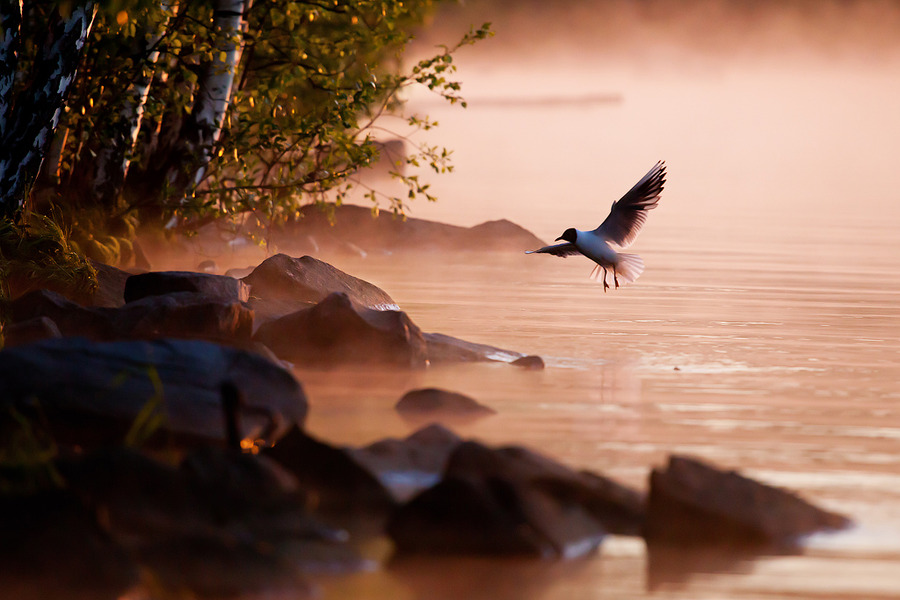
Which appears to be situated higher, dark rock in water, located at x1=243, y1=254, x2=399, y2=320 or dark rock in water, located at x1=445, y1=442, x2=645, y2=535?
dark rock in water, located at x1=243, y1=254, x2=399, y2=320

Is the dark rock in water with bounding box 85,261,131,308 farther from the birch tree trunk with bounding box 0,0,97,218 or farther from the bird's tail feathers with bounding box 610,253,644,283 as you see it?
the bird's tail feathers with bounding box 610,253,644,283

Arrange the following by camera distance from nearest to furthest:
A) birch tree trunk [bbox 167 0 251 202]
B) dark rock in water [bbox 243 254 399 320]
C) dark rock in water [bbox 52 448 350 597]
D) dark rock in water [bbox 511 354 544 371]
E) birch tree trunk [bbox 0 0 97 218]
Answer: dark rock in water [bbox 52 448 350 597], dark rock in water [bbox 511 354 544 371], birch tree trunk [bbox 0 0 97 218], dark rock in water [bbox 243 254 399 320], birch tree trunk [bbox 167 0 251 202]

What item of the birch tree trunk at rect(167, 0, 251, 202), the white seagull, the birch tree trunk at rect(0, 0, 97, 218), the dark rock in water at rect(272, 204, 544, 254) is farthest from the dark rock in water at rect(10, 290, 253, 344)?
the dark rock in water at rect(272, 204, 544, 254)

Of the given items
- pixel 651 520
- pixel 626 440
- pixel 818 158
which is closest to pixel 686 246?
pixel 626 440

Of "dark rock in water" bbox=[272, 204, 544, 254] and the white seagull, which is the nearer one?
the white seagull

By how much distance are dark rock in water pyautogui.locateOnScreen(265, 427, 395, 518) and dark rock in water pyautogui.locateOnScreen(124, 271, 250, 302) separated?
432 centimetres

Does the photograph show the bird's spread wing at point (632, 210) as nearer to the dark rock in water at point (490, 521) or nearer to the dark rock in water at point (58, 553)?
the dark rock in water at point (490, 521)

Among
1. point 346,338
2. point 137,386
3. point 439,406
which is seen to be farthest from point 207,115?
point 137,386

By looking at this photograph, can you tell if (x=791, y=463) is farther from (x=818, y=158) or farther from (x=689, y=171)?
(x=818, y=158)

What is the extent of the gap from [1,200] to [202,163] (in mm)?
3940

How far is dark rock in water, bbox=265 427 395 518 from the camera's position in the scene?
7.12 metres

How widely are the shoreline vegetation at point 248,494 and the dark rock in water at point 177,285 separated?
140 inches

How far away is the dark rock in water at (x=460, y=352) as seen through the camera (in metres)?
11.9

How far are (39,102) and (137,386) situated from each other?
5659 mm
